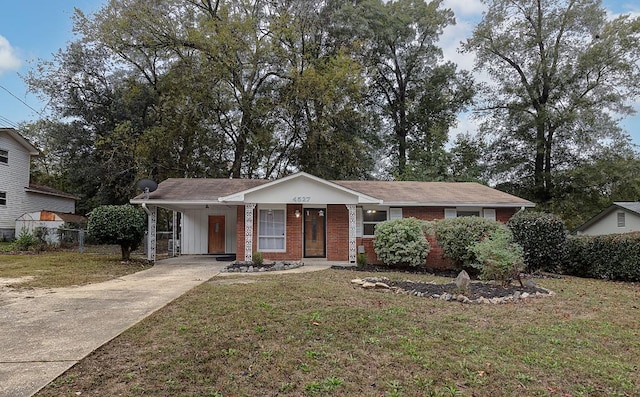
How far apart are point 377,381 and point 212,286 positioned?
5735 millimetres

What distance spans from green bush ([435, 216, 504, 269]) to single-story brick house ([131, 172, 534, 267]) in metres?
1.88

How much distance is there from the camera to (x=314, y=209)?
14.8m

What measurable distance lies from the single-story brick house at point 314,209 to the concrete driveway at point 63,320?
4.24 meters

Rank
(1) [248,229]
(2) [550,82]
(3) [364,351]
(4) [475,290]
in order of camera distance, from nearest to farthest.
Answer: (3) [364,351]
(4) [475,290]
(1) [248,229]
(2) [550,82]

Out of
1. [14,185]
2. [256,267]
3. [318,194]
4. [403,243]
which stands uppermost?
[14,185]

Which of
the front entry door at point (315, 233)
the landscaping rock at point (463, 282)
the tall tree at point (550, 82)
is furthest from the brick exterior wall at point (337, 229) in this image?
the tall tree at point (550, 82)

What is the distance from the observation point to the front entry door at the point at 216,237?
18094 millimetres

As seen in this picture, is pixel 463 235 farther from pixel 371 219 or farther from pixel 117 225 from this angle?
pixel 117 225

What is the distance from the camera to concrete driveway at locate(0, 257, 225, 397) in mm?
3928

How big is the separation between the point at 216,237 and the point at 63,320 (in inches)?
483

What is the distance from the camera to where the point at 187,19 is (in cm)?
2453

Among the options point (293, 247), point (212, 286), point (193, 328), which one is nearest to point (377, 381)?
point (193, 328)

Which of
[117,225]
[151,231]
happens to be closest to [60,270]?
[117,225]

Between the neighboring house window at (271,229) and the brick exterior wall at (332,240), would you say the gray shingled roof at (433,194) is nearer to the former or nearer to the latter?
the brick exterior wall at (332,240)
